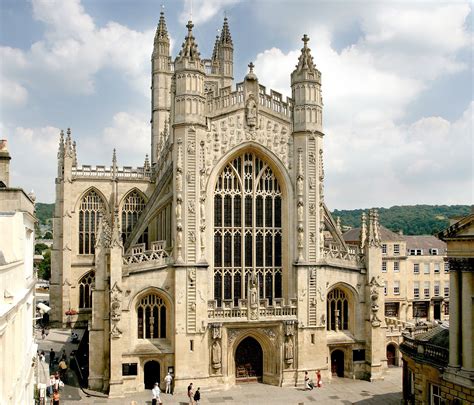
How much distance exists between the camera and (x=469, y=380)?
22.4 meters

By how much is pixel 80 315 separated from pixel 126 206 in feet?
36.8

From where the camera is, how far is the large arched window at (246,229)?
3456 centimetres

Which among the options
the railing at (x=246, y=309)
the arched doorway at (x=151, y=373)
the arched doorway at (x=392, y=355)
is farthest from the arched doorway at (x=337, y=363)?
the arched doorway at (x=151, y=373)

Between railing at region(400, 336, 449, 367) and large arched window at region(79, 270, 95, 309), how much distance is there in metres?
31.7

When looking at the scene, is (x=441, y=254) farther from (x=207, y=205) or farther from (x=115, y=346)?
(x=115, y=346)

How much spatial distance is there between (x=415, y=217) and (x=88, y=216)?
138160 millimetres

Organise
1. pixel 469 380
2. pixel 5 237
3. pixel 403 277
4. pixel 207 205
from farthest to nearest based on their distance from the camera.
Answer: pixel 403 277
pixel 207 205
pixel 469 380
pixel 5 237

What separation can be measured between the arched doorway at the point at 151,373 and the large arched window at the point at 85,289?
62.7 ft

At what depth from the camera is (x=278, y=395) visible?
31.7 m

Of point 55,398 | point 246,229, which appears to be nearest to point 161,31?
point 246,229

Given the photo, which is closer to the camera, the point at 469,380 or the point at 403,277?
the point at 469,380

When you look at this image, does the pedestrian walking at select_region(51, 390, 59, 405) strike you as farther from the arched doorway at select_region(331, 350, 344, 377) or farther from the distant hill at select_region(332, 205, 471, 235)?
the distant hill at select_region(332, 205, 471, 235)

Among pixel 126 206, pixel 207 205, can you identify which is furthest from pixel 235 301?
pixel 126 206

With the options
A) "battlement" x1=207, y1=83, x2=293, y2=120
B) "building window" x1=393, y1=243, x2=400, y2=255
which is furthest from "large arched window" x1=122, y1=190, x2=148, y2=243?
"building window" x1=393, y1=243, x2=400, y2=255
